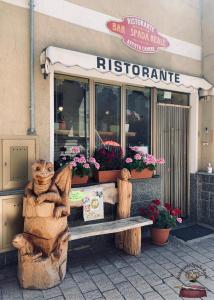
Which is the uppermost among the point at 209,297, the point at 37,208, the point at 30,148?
the point at 30,148

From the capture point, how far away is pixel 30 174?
4.34 meters

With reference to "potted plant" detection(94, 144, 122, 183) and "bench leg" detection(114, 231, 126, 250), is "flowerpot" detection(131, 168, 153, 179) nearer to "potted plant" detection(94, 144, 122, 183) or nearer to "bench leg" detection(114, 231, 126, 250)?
"potted plant" detection(94, 144, 122, 183)

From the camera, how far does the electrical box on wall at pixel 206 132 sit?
6.55 meters

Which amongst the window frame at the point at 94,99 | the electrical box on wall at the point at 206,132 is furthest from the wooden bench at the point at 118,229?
the electrical box on wall at the point at 206,132

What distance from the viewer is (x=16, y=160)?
13.8ft

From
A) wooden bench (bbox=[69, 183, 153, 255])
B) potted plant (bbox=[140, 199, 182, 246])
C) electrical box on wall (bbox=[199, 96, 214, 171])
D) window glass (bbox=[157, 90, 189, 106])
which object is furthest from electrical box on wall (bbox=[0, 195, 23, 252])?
electrical box on wall (bbox=[199, 96, 214, 171])

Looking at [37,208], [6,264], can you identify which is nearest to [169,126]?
[37,208]

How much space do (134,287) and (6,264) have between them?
203 cm

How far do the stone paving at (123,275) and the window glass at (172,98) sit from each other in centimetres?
323

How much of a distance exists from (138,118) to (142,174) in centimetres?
130

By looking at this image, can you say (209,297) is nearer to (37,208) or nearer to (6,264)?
(37,208)

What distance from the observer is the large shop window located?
16.3 ft

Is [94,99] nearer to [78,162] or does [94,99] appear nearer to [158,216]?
[78,162]

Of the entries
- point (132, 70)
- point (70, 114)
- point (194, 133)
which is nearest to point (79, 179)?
point (70, 114)
